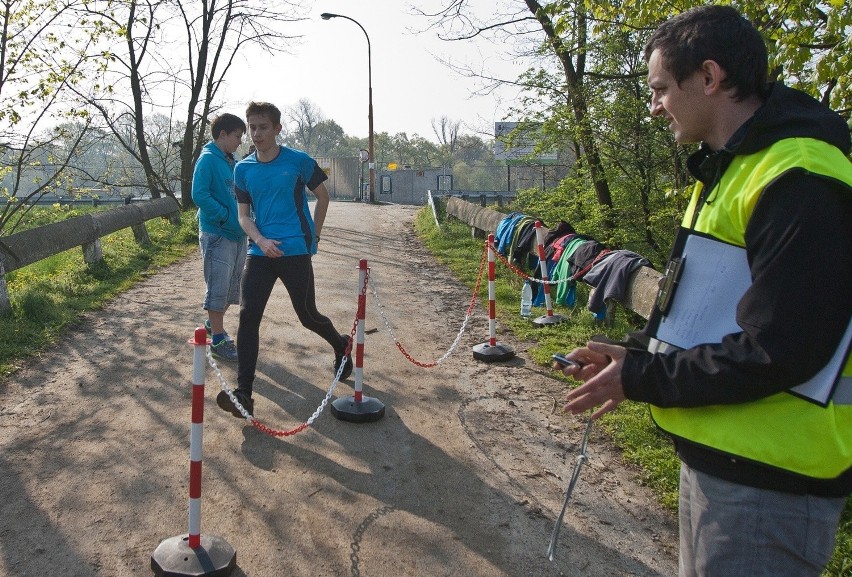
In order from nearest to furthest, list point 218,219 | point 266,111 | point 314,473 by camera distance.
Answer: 1. point 314,473
2. point 266,111
3. point 218,219

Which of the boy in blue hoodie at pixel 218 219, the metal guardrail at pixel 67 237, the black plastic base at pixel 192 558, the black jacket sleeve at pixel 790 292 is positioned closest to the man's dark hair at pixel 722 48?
the black jacket sleeve at pixel 790 292

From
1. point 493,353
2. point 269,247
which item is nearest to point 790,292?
point 269,247

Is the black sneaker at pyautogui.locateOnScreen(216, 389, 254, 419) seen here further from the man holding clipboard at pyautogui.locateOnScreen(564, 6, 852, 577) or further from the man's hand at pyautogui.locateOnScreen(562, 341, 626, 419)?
the man holding clipboard at pyautogui.locateOnScreen(564, 6, 852, 577)

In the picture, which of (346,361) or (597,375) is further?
(346,361)

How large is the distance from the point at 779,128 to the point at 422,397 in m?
4.40

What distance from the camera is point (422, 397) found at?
5723 millimetres

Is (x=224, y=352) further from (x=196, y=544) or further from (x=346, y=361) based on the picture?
(x=196, y=544)

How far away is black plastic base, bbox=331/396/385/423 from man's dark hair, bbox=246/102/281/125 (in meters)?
2.11

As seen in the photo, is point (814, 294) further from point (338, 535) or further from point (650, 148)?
point (650, 148)

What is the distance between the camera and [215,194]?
6.18 metres

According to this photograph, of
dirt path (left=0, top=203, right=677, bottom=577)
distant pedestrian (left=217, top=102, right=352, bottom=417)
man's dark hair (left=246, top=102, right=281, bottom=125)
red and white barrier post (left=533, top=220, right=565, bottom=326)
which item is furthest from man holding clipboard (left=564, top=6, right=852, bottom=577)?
red and white barrier post (left=533, top=220, right=565, bottom=326)

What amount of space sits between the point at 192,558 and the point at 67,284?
7073 millimetres

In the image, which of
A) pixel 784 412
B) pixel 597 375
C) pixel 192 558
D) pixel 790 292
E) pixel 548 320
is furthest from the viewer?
pixel 548 320

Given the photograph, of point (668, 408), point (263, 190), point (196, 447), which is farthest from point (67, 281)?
point (668, 408)
